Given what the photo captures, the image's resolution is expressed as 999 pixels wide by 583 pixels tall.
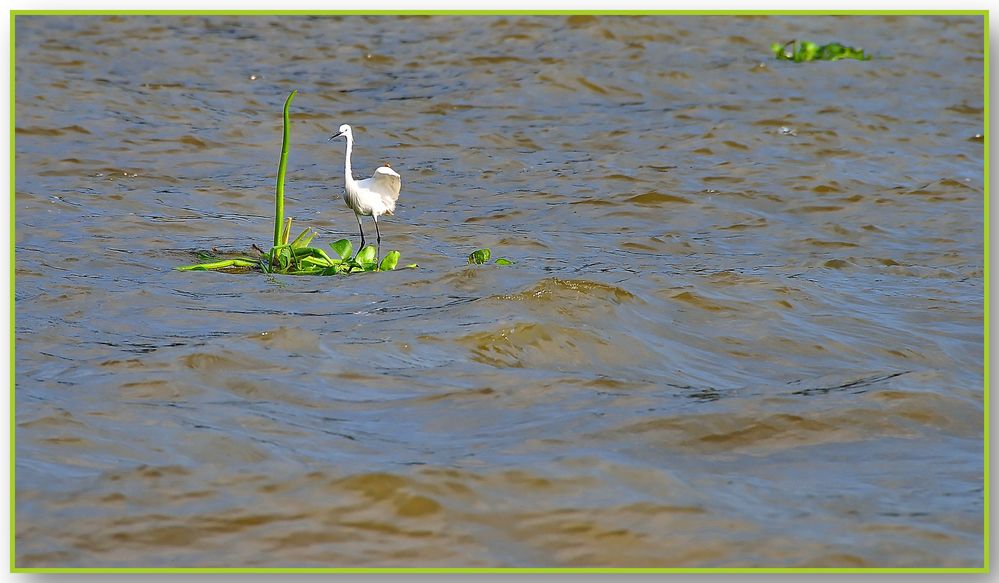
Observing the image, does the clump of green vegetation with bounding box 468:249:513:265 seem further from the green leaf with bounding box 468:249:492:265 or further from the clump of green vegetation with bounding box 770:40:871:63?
the clump of green vegetation with bounding box 770:40:871:63

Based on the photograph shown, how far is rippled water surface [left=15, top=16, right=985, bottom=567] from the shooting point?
146 inches

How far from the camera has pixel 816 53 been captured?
13.2 metres

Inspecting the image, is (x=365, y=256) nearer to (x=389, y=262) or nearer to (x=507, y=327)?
(x=389, y=262)

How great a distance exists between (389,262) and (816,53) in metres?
8.04

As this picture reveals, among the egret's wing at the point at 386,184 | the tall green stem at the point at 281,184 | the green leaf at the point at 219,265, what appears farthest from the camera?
the egret's wing at the point at 386,184

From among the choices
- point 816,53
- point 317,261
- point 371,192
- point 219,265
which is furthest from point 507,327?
point 816,53

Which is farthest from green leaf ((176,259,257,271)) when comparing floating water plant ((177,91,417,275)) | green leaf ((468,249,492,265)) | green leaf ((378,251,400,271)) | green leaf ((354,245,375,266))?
green leaf ((468,249,492,265))

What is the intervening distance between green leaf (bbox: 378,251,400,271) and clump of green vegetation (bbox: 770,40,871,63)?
773 centimetres

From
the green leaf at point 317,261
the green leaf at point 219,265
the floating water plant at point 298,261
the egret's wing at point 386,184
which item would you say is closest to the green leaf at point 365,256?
the floating water plant at point 298,261

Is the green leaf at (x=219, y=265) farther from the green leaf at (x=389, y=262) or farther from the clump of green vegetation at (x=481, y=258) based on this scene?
the clump of green vegetation at (x=481, y=258)

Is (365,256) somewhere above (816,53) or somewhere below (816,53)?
below

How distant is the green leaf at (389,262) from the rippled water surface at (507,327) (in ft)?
0.40

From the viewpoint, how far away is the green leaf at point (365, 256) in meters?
6.46
